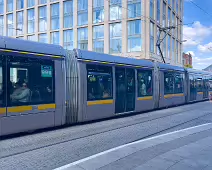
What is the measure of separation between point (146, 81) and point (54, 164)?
8.53 metres

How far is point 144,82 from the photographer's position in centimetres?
1218

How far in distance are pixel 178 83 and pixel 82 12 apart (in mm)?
29373

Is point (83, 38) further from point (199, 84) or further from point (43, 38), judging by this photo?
point (199, 84)

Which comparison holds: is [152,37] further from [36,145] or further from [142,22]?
[36,145]

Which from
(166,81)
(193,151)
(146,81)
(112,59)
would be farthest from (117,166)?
(166,81)

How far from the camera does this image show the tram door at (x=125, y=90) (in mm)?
10383

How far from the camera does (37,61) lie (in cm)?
730

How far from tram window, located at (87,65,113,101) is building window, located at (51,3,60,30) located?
36544mm

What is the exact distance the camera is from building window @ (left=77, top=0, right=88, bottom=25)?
131 ft

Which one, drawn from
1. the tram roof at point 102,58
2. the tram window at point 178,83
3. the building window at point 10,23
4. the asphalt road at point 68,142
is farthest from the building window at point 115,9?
the asphalt road at point 68,142

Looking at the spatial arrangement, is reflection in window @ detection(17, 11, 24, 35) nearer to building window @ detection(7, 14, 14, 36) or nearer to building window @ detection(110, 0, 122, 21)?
building window @ detection(7, 14, 14, 36)

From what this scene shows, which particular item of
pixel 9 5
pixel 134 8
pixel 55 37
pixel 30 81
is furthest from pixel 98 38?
pixel 30 81

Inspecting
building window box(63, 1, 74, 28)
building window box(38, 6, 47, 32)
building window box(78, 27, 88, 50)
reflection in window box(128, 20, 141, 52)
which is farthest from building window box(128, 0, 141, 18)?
building window box(38, 6, 47, 32)

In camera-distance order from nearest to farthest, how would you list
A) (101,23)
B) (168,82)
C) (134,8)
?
(168,82), (134,8), (101,23)
